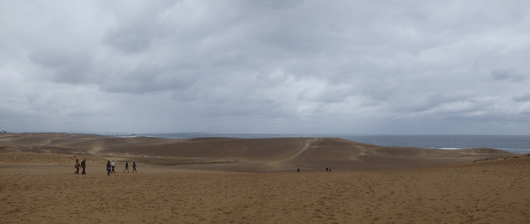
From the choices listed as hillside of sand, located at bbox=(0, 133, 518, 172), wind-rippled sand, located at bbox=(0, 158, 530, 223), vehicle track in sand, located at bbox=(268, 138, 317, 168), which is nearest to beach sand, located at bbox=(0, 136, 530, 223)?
wind-rippled sand, located at bbox=(0, 158, 530, 223)

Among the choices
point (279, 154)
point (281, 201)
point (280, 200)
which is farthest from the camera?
point (279, 154)

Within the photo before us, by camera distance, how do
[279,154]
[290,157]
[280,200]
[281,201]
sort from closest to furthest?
[281,201]
[280,200]
[290,157]
[279,154]

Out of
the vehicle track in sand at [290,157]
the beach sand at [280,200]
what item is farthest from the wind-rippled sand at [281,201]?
the vehicle track in sand at [290,157]

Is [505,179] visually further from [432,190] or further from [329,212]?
[329,212]

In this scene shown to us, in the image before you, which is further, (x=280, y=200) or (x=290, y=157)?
(x=290, y=157)

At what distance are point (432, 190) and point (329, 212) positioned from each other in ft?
23.0

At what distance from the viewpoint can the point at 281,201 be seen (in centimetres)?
1490

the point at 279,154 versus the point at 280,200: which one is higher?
the point at 280,200

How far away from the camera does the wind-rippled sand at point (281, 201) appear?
11.6 m

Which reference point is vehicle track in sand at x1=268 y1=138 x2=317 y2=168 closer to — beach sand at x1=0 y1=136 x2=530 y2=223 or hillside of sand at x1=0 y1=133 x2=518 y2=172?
hillside of sand at x1=0 y1=133 x2=518 y2=172

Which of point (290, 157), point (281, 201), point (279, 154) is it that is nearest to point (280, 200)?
point (281, 201)

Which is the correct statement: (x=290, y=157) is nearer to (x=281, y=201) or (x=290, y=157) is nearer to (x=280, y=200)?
(x=280, y=200)

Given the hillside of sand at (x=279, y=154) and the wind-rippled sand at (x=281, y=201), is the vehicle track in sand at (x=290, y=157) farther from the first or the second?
the wind-rippled sand at (x=281, y=201)

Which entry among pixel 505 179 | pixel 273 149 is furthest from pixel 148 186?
pixel 273 149
